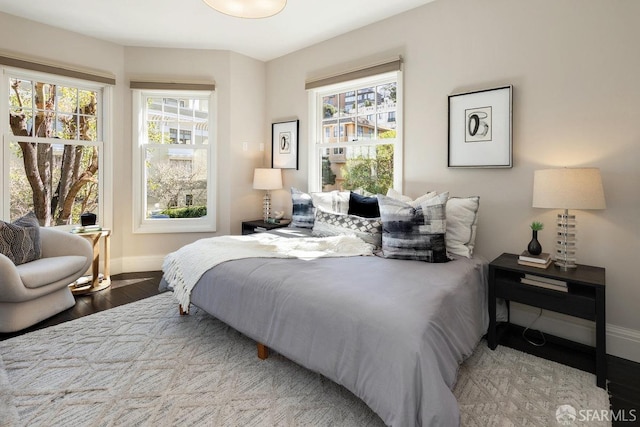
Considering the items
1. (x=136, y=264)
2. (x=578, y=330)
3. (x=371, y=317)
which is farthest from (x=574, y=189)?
(x=136, y=264)

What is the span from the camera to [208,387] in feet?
6.05

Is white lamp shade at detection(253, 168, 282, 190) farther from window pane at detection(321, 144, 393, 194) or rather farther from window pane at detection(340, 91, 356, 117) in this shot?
window pane at detection(340, 91, 356, 117)

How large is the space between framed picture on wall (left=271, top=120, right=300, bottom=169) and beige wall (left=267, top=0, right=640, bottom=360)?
1447 millimetres

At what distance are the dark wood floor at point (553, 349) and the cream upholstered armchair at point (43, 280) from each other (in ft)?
0.29

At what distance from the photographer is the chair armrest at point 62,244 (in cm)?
301

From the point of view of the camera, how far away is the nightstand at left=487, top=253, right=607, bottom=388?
186 cm

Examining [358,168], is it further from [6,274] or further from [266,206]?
[6,274]

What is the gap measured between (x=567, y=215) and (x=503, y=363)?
1.06 m

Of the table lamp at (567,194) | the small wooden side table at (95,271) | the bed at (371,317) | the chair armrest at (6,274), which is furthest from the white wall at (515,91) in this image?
the chair armrest at (6,274)

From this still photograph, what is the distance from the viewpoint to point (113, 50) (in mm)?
3914

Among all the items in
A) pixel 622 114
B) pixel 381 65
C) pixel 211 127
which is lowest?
pixel 622 114

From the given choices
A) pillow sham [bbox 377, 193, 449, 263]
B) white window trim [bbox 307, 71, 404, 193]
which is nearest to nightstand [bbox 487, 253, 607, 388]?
pillow sham [bbox 377, 193, 449, 263]

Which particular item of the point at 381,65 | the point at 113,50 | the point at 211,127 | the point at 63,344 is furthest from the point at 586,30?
the point at 113,50

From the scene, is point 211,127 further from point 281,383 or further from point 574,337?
point 574,337
